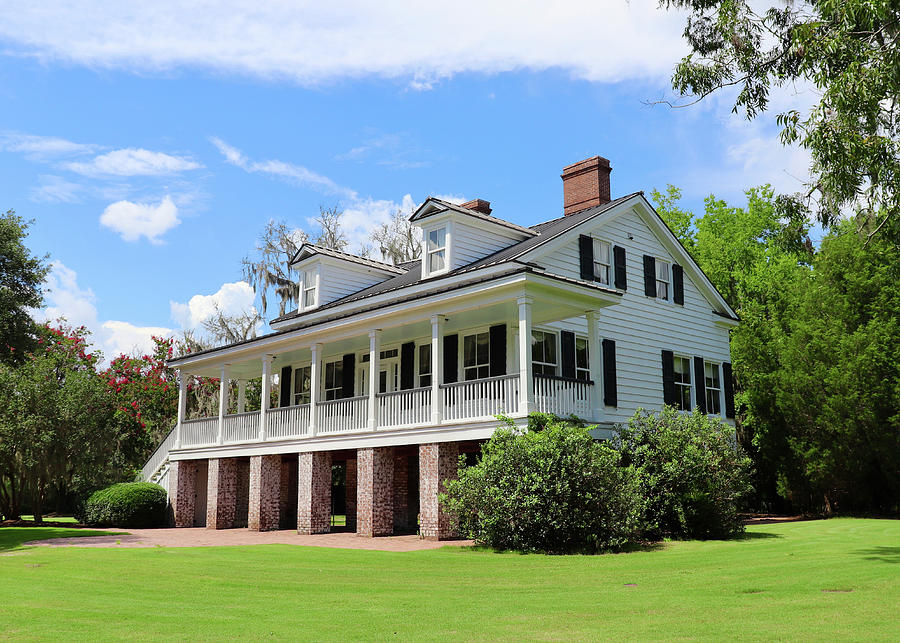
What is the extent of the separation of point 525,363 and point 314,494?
817cm

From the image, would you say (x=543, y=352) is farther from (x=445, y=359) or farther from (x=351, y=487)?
(x=351, y=487)

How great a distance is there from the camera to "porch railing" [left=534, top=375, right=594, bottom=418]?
676 inches

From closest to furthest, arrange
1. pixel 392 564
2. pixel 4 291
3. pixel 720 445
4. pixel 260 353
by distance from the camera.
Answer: pixel 392 564, pixel 720 445, pixel 4 291, pixel 260 353

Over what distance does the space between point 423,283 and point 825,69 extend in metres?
11.5

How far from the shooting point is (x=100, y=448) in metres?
28.7

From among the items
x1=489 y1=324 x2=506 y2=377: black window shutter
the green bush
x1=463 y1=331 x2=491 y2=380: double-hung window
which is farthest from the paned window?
the green bush

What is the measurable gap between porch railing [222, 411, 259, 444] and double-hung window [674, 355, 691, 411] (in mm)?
13133

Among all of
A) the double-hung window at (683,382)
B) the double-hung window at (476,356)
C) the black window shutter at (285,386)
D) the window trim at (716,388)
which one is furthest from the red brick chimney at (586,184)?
the black window shutter at (285,386)

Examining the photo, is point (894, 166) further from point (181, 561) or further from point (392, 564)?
point (181, 561)

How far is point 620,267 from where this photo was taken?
23484mm

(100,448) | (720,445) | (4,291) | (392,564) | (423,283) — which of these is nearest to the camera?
(392,564)

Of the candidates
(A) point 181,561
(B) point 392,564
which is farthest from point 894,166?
(A) point 181,561

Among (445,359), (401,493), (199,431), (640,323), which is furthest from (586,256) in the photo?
(199,431)

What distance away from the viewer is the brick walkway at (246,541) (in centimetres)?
1723
